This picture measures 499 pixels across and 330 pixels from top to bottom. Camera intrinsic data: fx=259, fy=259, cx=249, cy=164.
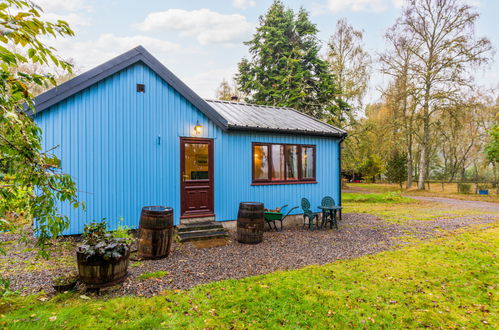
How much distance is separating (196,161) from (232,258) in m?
3.18

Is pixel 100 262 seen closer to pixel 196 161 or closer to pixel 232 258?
pixel 232 258

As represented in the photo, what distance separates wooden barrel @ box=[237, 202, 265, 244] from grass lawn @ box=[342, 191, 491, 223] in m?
6.12

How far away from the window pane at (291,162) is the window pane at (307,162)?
1.00ft

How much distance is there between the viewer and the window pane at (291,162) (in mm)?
8930

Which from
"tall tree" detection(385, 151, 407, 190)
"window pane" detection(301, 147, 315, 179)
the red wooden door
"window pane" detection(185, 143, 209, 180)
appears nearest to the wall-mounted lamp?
the red wooden door

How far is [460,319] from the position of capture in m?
3.41

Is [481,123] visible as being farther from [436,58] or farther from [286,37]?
[286,37]

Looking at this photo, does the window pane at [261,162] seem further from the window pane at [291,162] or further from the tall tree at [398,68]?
the tall tree at [398,68]

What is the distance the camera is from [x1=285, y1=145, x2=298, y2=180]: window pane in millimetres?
8930

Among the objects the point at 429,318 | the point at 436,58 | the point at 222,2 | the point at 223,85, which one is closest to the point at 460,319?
the point at 429,318

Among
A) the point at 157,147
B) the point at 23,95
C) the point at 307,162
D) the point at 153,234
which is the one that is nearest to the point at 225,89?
the point at 307,162

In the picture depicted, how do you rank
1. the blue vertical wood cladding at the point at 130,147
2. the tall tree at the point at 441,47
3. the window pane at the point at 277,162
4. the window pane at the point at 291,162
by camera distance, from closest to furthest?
the blue vertical wood cladding at the point at 130,147 < the window pane at the point at 277,162 < the window pane at the point at 291,162 < the tall tree at the point at 441,47

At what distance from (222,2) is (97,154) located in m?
12.2

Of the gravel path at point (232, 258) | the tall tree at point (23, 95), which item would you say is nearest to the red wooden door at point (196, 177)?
the gravel path at point (232, 258)
